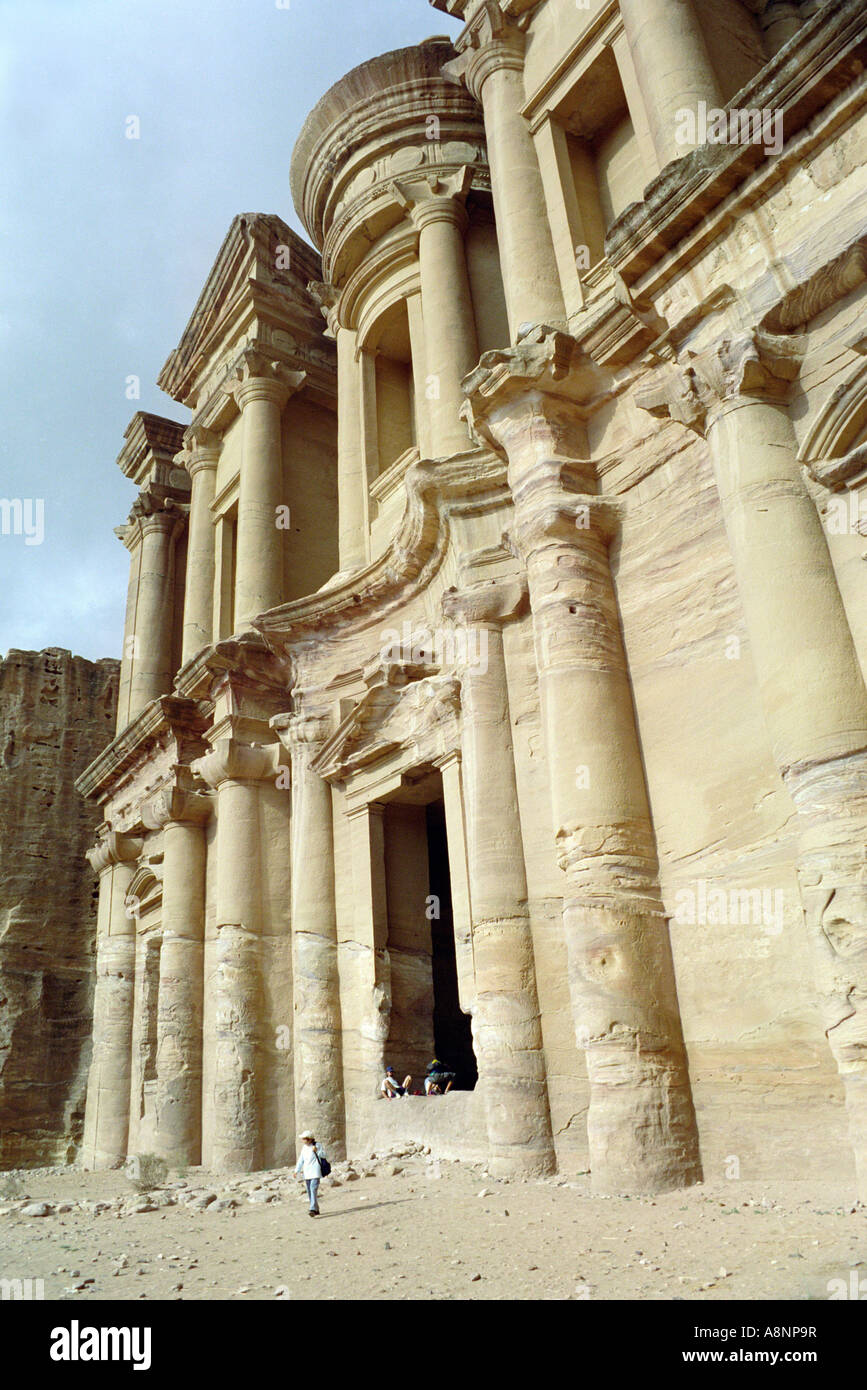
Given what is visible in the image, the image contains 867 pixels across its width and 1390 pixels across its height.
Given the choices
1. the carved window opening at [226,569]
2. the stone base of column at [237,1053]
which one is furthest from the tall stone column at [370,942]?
the carved window opening at [226,569]

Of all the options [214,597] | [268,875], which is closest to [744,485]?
[268,875]

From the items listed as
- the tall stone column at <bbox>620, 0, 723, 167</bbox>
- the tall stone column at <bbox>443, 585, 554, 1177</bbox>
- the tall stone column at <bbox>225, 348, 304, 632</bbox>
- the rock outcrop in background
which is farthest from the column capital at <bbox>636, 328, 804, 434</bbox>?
the rock outcrop in background

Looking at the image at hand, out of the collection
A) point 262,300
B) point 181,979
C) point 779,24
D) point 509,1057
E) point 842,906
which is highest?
point 262,300

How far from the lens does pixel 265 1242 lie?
670cm

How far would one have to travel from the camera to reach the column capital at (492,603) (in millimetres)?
9867

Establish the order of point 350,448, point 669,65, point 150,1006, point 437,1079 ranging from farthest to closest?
point 150,1006 < point 350,448 < point 437,1079 < point 669,65

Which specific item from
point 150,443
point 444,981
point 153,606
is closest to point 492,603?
point 444,981

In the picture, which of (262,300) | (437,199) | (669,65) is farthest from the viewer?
(262,300)

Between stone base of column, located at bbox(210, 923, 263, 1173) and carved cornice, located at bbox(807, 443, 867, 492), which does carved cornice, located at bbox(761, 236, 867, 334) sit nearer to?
carved cornice, located at bbox(807, 443, 867, 492)

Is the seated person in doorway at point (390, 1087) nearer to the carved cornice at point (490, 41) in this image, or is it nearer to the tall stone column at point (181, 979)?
the tall stone column at point (181, 979)

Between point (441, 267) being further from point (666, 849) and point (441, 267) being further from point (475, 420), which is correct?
point (666, 849)

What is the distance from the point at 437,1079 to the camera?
10.8 meters

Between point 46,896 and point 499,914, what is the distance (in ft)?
53.8

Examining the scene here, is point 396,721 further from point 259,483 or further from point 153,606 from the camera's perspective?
point 153,606
